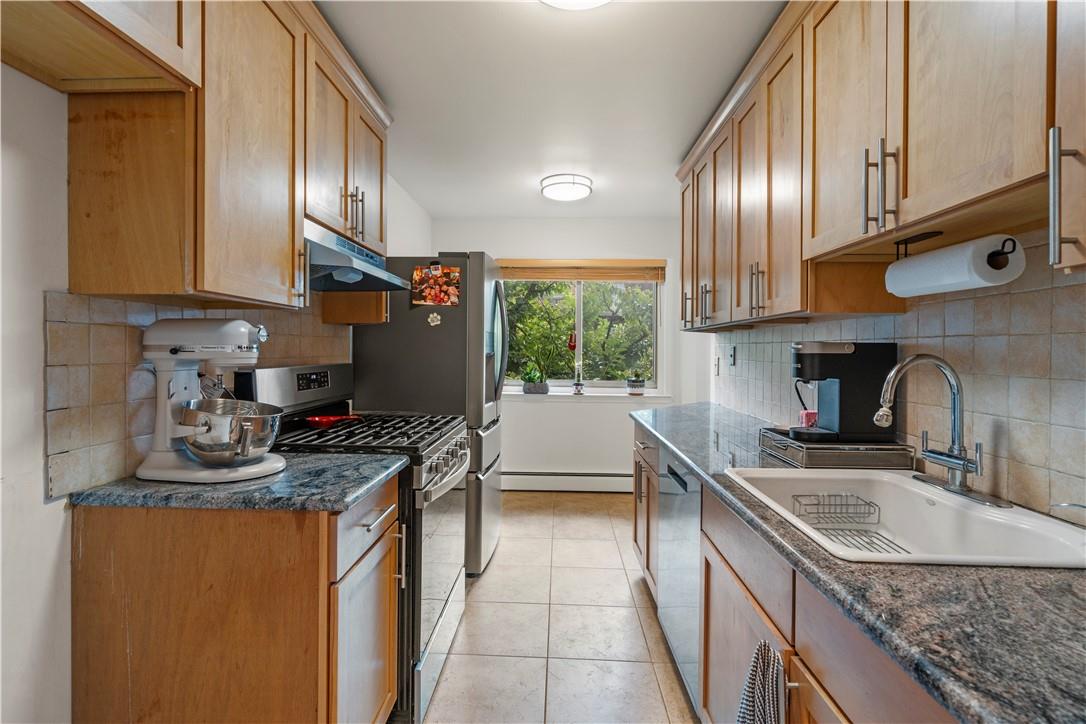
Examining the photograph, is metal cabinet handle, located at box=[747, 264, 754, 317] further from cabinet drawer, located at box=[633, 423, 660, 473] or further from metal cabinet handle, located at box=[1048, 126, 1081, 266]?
metal cabinet handle, located at box=[1048, 126, 1081, 266]

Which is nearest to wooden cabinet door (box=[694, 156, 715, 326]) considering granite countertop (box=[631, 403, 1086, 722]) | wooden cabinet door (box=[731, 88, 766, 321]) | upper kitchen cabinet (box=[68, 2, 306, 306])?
wooden cabinet door (box=[731, 88, 766, 321])

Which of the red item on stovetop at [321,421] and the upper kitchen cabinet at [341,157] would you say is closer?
the upper kitchen cabinet at [341,157]

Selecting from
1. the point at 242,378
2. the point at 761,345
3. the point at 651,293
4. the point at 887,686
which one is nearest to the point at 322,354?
the point at 242,378

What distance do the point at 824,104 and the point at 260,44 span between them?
162cm

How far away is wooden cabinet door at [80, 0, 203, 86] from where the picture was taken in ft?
3.26

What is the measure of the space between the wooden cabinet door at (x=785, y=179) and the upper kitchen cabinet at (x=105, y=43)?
1.69 metres

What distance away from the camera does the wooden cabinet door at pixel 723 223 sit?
7.71 feet

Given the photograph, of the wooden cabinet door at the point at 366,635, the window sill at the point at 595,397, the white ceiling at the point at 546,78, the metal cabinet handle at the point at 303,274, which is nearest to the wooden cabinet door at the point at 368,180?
the white ceiling at the point at 546,78

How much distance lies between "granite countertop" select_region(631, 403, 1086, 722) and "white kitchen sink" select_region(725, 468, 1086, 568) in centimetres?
3

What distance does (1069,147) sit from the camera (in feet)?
2.62

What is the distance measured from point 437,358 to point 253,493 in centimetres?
156

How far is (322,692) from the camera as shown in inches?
49.8

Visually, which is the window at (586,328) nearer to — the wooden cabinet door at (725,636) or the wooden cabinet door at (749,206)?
the wooden cabinet door at (749,206)

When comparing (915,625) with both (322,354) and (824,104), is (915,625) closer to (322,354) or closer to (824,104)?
(824,104)
